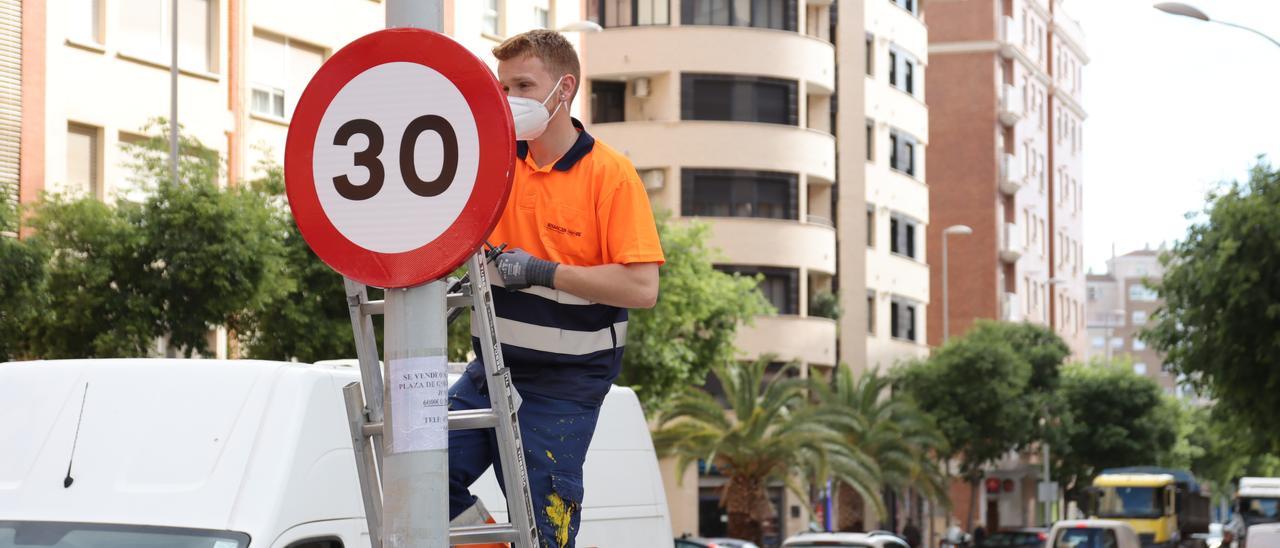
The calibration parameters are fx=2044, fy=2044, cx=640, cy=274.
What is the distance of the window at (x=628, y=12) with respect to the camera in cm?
5625

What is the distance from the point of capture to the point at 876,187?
64.8 meters

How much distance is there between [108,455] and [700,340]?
120 ft

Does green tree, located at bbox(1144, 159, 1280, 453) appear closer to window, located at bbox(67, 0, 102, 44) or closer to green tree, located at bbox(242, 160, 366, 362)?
green tree, located at bbox(242, 160, 366, 362)

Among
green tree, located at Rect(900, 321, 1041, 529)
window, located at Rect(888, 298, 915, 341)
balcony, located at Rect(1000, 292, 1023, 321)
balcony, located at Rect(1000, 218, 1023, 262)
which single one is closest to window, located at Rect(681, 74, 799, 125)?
window, located at Rect(888, 298, 915, 341)

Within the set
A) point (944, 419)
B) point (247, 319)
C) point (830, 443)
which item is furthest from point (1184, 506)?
point (247, 319)

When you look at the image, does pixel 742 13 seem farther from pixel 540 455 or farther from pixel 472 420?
pixel 472 420

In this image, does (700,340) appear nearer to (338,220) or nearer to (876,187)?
(876,187)

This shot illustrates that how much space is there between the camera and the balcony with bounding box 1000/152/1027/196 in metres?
83.9

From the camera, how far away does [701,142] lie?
56.0m

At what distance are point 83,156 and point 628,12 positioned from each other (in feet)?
85.5

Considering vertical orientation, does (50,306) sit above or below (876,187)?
below

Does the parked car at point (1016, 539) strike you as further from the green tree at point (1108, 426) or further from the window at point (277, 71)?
the green tree at point (1108, 426)

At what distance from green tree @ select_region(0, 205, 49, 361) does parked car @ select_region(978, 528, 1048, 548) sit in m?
24.8

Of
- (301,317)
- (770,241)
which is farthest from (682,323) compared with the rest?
(770,241)
